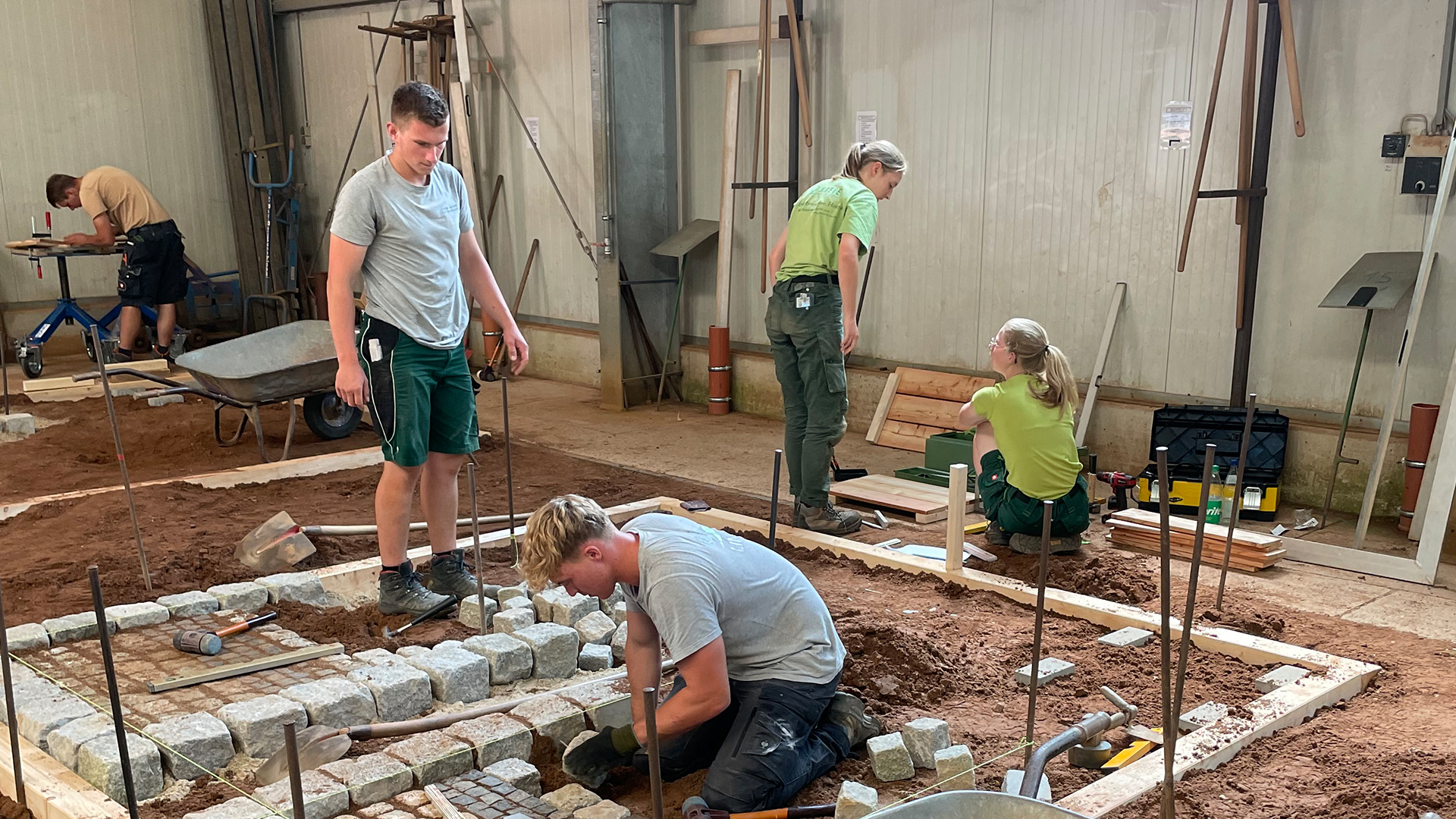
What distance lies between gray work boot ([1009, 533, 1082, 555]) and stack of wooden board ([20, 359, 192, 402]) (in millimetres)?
6679

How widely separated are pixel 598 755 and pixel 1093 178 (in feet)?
16.6

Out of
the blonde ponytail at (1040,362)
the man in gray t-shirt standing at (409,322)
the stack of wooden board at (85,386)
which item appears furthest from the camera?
the stack of wooden board at (85,386)

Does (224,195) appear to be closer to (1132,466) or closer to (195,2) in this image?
(195,2)

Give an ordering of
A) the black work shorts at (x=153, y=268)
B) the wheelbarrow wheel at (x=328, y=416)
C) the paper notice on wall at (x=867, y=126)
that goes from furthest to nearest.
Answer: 1. the black work shorts at (x=153, y=268)
2. the paper notice on wall at (x=867, y=126)
3. the wheelbarrow wheel at (x=328, y=416)

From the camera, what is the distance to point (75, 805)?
293 centimetres

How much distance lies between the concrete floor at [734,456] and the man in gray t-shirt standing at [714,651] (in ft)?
7.93

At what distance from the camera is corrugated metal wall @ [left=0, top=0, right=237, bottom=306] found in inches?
459

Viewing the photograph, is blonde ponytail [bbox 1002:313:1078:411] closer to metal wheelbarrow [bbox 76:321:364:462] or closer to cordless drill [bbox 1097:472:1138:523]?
cordless drill [bbox 1097:472:1138:523]

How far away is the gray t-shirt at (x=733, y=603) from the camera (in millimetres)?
2852

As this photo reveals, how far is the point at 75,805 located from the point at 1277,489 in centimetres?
545

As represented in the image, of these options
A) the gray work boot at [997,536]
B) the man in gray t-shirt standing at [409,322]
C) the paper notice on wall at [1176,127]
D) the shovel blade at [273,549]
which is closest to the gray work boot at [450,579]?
the man in gray t-shirt standing at [409,322]

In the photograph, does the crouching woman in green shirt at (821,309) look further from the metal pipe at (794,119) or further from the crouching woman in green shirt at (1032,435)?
the metal pipe at (794,119)

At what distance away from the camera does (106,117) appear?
1216 centimetres

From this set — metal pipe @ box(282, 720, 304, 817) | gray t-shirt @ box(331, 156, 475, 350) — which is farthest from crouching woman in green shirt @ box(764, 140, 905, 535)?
metal pipe @ box(282, 720, 304, 817)
